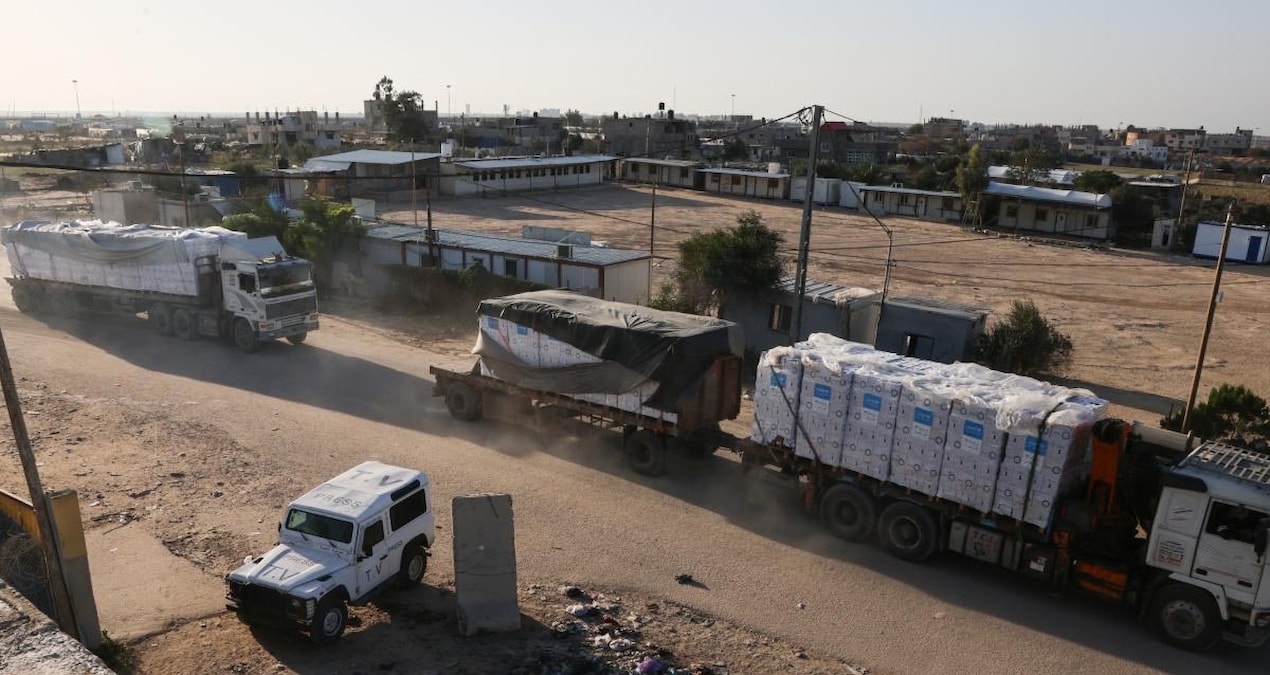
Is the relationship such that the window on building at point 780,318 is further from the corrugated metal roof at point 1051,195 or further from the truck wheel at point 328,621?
the corrugated metal roof at point 1051,195

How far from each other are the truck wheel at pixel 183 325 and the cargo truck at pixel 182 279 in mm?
33

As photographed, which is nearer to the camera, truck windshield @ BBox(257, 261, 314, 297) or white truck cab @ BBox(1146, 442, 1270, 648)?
white truck cab @ BBox(1146, 442, 1270, 648)

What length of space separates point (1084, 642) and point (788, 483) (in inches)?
226

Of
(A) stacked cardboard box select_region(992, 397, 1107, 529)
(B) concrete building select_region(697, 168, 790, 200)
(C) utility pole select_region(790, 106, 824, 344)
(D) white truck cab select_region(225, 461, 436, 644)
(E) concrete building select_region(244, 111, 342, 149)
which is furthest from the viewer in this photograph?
(E) concrete building select_region(244, 111, 342, 149)

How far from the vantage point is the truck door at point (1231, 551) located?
10.6 meters

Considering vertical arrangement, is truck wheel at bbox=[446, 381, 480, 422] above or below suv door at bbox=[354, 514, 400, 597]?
below

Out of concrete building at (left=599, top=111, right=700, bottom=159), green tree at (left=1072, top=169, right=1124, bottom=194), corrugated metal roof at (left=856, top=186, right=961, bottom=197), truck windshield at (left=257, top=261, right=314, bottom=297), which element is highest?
concrete building at (left=599, top=111, right=700, bottom=159)

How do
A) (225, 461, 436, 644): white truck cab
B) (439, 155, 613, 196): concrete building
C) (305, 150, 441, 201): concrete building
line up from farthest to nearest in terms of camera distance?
(439, 155, 613, 196): concrete building < (305, 150, 441, 201): concrete building < (225, 461, 436, 644): white truck cab

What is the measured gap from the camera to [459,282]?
2964 cm

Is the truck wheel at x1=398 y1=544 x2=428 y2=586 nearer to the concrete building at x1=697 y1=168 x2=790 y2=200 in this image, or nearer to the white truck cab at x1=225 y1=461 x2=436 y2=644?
the white truck cab at x1=225 y1=461 x2=436 y2=644

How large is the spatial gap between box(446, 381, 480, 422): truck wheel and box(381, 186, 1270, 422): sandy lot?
1648cm

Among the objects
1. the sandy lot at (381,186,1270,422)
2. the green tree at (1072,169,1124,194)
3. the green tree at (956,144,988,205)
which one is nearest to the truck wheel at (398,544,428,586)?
the sandy lot at (381,186,1270,422)

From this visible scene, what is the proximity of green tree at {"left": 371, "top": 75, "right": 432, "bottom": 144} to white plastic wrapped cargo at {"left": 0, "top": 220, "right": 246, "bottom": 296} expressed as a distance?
84.7 m

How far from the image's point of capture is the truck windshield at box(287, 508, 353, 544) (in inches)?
428
